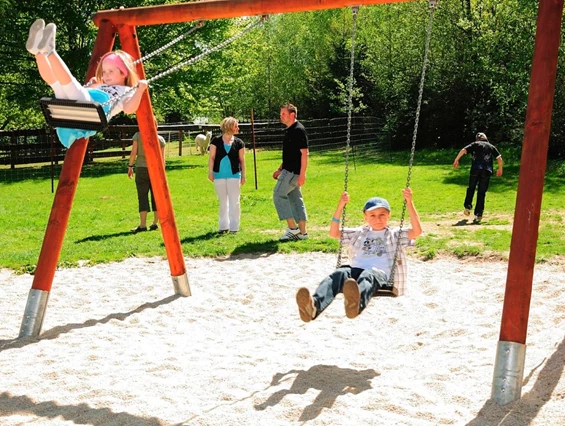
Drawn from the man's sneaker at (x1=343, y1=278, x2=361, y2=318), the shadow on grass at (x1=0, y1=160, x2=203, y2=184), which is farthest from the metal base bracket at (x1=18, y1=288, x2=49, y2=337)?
the shadow on grass at (x1=0, y1=160, x2=203, y2=184)

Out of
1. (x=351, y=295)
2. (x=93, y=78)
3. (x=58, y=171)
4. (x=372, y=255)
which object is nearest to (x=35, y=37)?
(x=93, y=78)

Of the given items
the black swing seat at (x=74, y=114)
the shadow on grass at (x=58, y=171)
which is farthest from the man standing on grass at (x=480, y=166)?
the shadow on grass at (x=58, y=171)

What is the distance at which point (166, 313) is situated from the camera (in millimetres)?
6422

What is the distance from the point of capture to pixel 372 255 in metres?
5.35

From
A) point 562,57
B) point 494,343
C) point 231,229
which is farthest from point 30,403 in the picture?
point 562,57

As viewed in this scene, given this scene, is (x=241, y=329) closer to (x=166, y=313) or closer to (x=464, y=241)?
(x=166, y=313)

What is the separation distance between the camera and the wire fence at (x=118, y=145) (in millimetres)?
24031

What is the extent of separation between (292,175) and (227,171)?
1.19m

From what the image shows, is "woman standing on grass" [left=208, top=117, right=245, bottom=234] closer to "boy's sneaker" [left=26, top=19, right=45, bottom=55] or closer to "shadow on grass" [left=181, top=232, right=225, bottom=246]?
"shadow on grass" [left=181, top=232, right=225, bottom=246]

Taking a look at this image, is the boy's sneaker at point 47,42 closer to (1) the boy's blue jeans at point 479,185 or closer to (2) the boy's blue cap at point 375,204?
(2) the boy's blue cap at point 375,204

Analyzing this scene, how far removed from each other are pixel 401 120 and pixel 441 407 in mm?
23656

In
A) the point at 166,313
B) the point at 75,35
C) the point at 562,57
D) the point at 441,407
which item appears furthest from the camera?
the point at 75,35

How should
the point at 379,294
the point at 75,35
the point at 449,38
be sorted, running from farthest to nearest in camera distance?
the point at 449,38 → the point at 75,35 → the point at 379,294

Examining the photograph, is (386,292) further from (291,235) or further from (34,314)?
(291,235)
